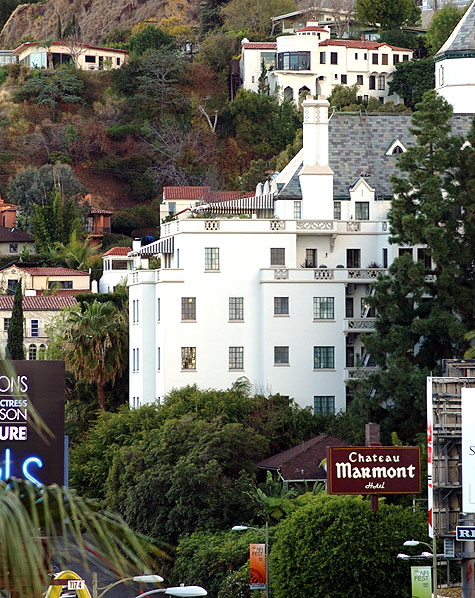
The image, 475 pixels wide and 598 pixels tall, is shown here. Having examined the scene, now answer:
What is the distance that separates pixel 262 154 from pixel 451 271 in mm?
98688

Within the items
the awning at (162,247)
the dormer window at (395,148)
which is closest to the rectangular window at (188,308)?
the awning at (162,247)

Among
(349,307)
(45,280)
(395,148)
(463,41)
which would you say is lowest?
(349,307)

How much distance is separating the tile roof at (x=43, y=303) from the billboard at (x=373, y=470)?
63.9 m

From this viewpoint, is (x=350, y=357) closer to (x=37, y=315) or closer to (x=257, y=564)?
(x=257, y=564)

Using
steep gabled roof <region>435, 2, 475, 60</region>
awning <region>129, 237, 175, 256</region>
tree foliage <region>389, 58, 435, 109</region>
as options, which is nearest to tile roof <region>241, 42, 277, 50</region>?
tree foliage <region>389, 58, 435, 109</region>

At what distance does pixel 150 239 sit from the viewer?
120812 millimetres

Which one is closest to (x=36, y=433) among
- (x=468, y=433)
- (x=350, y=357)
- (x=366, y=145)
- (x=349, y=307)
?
(x=468, y=433)

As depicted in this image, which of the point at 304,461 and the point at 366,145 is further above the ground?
the point at 366,145

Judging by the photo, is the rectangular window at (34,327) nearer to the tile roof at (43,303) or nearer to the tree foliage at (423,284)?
the tile roof at (43,303)

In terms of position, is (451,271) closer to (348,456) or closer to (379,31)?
(348,456)

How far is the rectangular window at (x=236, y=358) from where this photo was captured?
79375 millimetres

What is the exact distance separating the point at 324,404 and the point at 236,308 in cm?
718

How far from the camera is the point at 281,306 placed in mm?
79375

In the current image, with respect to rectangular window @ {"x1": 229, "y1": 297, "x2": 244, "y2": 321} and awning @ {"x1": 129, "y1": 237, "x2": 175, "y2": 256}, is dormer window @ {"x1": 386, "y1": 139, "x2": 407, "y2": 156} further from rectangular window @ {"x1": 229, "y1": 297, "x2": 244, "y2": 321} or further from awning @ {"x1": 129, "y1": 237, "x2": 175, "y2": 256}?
awning @ {"x1": 129, "y1": 237, "x2": 175, "y2": 256}
